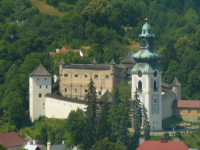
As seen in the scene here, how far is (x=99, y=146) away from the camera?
66375mm

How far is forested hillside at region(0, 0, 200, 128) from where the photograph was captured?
91194 mm

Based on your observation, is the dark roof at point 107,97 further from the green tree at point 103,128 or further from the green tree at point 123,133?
the green tree at point 123,133

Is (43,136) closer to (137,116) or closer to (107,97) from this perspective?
(107,97)

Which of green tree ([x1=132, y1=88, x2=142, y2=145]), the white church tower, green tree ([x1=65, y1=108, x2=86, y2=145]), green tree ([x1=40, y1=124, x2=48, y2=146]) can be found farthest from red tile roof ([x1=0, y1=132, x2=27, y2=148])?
green tree ([x1=132, y1=88, x2=142, y2=145])

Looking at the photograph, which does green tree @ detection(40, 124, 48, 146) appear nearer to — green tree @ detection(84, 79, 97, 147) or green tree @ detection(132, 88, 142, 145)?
green tree @ detection(84, 79, 97, 147)

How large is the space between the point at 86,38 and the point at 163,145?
51.9 metres

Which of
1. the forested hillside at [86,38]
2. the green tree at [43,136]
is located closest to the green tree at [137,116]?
the green tree at [43,136]

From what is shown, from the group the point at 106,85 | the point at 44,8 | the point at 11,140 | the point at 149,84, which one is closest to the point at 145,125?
the point at 149,84

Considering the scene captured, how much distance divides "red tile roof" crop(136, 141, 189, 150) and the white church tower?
20371 mm

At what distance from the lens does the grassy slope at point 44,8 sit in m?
135

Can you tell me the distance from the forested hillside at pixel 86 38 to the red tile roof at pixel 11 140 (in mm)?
4551

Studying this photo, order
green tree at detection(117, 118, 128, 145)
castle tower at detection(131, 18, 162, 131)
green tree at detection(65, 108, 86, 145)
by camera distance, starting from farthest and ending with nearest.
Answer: castle tower at detection(131, 18, 162, 131)
green tree at detection(65, 108, 86, 145)
green tree at detection(117, 118, 128, 145)

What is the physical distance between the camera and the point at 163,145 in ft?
219

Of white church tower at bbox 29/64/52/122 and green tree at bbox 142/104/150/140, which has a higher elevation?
white church tower at bbox 29/64/52/122
